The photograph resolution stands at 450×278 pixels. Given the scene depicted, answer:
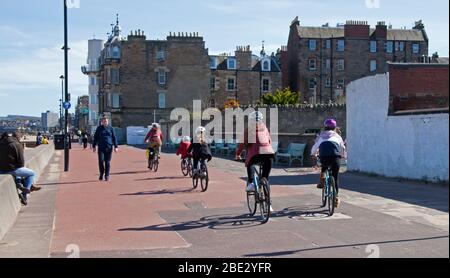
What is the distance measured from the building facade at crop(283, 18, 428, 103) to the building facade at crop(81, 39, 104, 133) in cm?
4213

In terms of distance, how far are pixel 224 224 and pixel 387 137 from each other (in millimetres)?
10130

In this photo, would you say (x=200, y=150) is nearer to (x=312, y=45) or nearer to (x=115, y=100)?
(x=312, y=45)

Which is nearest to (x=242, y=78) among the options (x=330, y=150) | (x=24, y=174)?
(x=24, y=174)

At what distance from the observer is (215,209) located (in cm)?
1170

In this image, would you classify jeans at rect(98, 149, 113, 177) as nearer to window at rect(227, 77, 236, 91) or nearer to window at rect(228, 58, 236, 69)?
window at rect(227, 77, 236, 91)

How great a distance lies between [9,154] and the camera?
482 inches

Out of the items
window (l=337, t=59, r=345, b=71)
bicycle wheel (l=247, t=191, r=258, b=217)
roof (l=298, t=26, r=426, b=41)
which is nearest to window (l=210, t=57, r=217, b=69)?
roof (l=298, t=26, r=426, b=41)

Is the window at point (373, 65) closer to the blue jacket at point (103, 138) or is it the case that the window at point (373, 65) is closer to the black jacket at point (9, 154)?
the blue jacket at point (103, 138)

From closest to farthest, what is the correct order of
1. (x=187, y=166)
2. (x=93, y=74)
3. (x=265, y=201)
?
(x=265, y=201), (x=187, y=166), (x=93, y=74)

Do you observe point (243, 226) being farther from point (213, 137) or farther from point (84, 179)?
point (213, 137)

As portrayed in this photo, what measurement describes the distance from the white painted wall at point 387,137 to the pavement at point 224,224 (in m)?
0.94

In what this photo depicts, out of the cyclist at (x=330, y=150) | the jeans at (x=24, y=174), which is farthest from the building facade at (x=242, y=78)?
the cyclist at (x=330, y=150)
